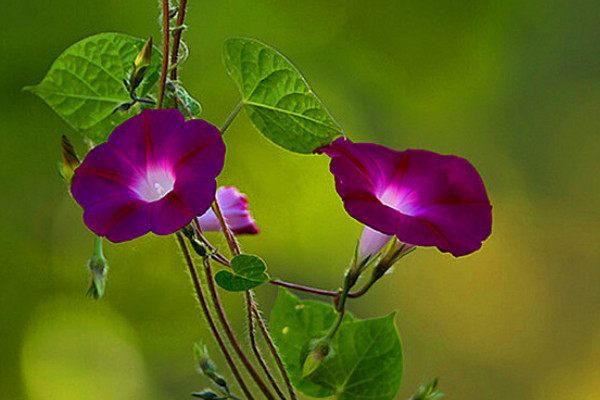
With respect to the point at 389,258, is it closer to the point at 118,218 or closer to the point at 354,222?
the point at 118,218

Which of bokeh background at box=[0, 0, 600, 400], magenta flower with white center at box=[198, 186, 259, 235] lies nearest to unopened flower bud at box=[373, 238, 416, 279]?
magenta flower with white center at box=[198, 186, 259, 235]

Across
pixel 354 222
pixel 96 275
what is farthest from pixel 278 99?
pixel 354 222

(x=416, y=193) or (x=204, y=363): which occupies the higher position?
(x=416, y=193)

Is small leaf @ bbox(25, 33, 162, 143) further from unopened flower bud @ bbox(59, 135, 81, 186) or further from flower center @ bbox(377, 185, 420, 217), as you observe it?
flower center @ bbox(377, 185, 420, 217)

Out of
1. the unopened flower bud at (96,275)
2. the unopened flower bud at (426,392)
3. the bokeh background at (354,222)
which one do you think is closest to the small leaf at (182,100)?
the unopened flower bud at (96,275)

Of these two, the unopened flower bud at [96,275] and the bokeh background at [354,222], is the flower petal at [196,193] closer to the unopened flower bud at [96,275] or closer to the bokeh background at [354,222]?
the unopened flower bud at [96,275]

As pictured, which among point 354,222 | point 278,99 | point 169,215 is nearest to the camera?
point 169,215

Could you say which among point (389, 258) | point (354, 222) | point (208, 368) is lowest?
point (208, 368)
